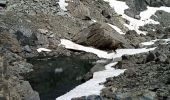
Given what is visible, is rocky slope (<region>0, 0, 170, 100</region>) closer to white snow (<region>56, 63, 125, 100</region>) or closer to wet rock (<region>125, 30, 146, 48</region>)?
wet rock (<region>125, 30, 146, 48</region>)

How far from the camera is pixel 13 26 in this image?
6141 centimetres

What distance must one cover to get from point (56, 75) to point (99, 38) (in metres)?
20.8

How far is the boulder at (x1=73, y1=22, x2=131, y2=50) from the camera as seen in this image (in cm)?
6481

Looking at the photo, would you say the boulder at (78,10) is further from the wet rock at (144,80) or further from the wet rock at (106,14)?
the wet rock at (144,80)

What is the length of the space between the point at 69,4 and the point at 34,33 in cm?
1590

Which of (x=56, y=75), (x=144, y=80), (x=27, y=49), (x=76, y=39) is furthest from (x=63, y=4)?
(x=144, y=80)

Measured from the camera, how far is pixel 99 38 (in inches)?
2579

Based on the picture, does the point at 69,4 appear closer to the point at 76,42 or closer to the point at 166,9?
the point at 76,42

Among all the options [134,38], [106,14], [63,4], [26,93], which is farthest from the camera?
[106,14]

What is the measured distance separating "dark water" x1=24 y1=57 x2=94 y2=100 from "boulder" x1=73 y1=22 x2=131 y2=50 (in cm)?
824

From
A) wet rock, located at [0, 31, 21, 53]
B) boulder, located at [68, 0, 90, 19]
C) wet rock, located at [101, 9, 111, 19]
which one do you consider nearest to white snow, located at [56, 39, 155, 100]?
wet rock, located at [0, 31, 21, 53]

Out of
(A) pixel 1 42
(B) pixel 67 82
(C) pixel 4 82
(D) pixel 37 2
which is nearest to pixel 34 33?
(A) pixel 1 42

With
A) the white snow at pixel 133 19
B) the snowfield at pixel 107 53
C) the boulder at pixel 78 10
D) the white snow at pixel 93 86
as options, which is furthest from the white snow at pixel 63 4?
the white snow at pixel 93 86

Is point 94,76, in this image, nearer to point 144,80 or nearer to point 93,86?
point 93,86
